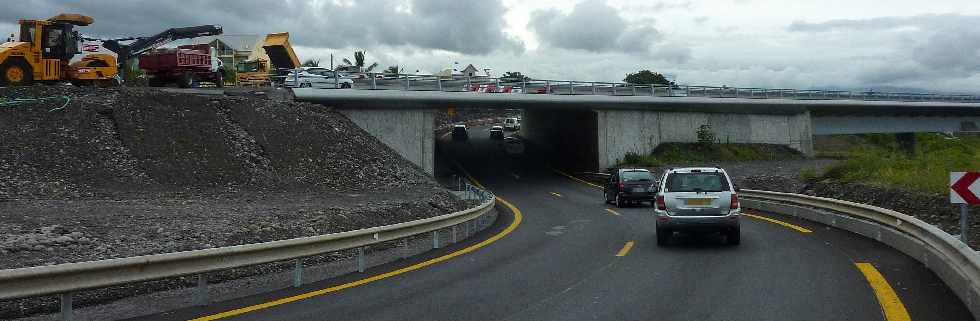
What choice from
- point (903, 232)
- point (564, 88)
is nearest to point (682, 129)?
point (564, 88)

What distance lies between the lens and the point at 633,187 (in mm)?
26516

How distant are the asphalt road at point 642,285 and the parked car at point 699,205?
38 cm

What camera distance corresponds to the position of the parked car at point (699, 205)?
43.5ft

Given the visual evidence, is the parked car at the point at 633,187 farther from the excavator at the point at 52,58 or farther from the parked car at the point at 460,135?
the parked car at the point at 460,135

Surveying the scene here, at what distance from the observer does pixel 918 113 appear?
64.9 m

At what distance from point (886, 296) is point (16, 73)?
2882cm

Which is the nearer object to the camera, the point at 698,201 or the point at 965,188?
the point at 965,188

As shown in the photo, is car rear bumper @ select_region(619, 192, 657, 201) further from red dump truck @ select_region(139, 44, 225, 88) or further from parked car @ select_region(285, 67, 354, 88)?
red dump truck @ select_region(139, 44, 225, 88)

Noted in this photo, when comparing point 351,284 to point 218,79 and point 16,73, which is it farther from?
point 218,79

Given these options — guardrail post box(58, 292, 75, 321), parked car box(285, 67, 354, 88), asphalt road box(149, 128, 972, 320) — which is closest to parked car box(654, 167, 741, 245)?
asphalt road box(149, 128, 972, 320)

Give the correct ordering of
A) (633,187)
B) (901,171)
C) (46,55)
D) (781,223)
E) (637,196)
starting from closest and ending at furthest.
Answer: (781,223) < (901,171) < (637,196) < (633,187) < (46,55)

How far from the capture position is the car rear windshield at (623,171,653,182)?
26.9 m

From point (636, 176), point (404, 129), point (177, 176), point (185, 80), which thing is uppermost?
point (185, 80)

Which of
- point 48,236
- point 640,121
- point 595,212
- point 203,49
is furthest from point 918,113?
point 48,236
